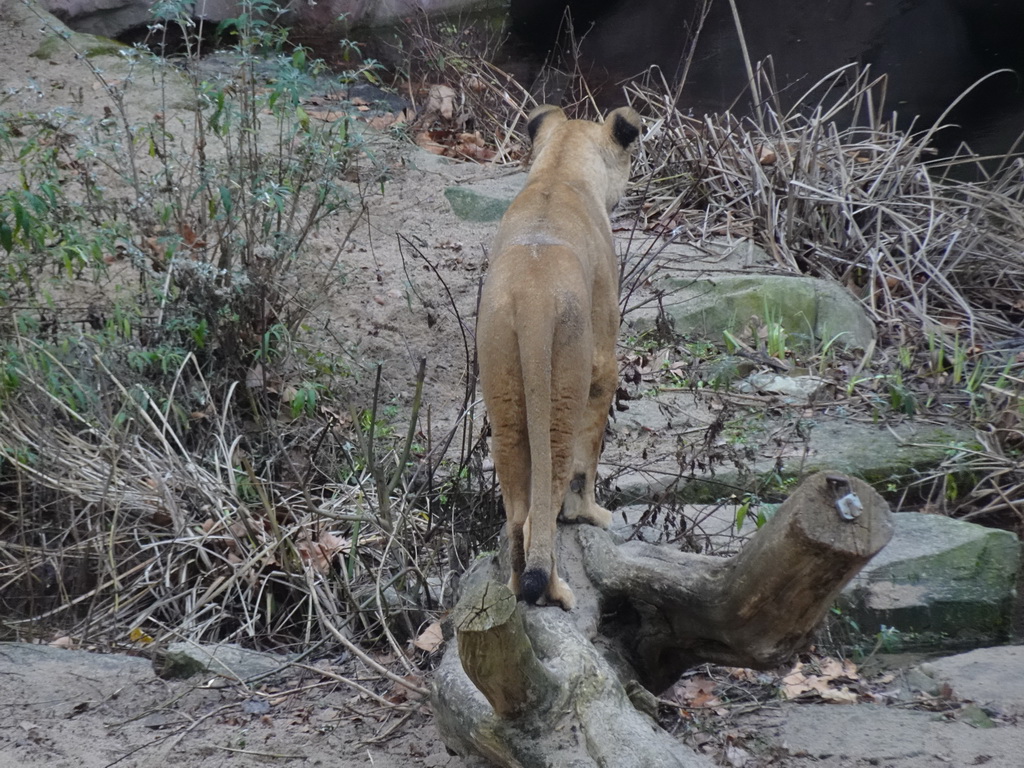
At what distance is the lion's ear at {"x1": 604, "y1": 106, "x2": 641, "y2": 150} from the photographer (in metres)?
4.73

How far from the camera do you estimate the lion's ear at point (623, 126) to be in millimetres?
4734

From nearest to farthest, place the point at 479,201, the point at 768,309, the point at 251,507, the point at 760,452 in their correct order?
the point at 251,507
the point at 760,452
the point at 768,309
the point at 479,201

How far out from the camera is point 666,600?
3.58 metres

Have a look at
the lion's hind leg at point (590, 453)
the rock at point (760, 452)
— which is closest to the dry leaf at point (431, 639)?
the lion's hind leg at point (590, 453)

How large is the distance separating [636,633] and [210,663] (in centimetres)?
181

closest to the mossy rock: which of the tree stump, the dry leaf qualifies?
the dry leaf

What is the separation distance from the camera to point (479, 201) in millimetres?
8844

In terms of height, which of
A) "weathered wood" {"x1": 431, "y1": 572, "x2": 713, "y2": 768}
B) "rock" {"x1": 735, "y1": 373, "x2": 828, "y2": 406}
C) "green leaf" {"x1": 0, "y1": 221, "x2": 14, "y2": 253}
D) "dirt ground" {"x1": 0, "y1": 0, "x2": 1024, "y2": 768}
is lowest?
"dirt ground" {"x1": 0, "y1": 0, "x2": 1024, "y2": 768}

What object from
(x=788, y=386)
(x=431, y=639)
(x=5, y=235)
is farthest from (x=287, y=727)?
(x=788, y=386)

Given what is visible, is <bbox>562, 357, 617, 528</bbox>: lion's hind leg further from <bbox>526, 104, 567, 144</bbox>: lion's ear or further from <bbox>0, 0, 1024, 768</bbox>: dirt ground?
<bbox>526, 104, 567, 144</bbox>: lion's ear

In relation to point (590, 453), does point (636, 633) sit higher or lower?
lower

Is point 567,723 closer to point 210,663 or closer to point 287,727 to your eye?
A: point 287,727

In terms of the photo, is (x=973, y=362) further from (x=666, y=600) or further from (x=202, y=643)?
(x=202, y=643)

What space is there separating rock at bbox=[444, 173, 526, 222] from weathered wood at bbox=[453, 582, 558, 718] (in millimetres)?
6150
